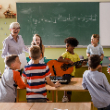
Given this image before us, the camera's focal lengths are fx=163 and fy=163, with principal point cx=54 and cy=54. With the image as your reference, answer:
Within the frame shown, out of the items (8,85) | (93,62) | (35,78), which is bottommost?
(8,85)

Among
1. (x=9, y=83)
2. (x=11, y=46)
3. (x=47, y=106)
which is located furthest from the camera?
(x=11, y=46)

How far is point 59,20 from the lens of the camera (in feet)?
15.2

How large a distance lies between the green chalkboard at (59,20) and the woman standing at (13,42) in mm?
1723

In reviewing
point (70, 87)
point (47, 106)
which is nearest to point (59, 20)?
point (70, 87)

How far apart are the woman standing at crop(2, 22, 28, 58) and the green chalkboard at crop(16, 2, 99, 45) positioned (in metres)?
1.72

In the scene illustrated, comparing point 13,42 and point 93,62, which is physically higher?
point 13,42

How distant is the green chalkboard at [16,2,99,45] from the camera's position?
4520 mm

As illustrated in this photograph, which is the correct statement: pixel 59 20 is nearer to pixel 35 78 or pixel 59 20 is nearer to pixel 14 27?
pixel 14 27

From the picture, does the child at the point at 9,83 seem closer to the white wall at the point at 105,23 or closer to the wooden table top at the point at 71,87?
the wooden table top at the point at 71,87

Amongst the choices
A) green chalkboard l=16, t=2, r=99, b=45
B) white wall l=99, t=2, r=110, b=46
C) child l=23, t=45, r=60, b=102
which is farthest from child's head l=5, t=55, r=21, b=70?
white wall l=99, t=2, r=110, b=46

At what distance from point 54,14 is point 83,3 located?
0.85 m

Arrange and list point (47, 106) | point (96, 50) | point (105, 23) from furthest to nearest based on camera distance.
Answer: point (105, 23), point (96, 50), point (47, 106)

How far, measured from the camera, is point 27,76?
5.99 feet

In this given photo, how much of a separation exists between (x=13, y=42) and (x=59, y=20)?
80.5 inches
